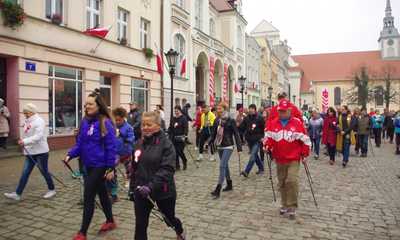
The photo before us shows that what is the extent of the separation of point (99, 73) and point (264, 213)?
1154cm

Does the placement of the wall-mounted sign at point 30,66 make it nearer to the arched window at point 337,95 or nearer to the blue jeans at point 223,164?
the blue jeans at point 223,164

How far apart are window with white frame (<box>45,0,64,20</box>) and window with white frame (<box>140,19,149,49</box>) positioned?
18.5 feet

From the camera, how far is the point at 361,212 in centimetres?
522

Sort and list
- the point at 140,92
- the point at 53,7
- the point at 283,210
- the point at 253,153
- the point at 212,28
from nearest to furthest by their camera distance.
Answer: the point at 283,210, the point at 253,153, the point at 53,7, the point at 140,92, the point at 212,28

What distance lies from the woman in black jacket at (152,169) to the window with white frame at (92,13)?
12242 millimetres

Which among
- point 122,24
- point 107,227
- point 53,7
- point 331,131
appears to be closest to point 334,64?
point 122,24

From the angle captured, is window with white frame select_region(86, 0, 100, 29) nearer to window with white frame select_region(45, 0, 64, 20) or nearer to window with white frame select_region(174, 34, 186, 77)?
window with white frame select_region(45, 0, 64, 20)

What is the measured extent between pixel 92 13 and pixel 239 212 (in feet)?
40.8

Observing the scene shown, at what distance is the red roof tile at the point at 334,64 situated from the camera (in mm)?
79688

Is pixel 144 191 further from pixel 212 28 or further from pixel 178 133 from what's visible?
pixel 212 28

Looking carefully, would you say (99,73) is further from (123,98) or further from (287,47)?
(287,47)

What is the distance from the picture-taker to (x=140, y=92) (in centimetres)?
1781

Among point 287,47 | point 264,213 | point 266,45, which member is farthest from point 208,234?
point 287,47

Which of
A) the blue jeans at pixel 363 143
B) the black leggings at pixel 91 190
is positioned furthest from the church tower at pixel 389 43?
the black leggings at pixel 91 190
